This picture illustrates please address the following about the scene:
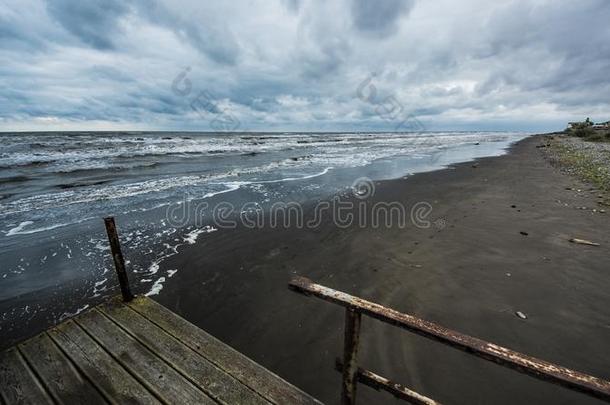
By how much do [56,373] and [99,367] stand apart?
1.51ft

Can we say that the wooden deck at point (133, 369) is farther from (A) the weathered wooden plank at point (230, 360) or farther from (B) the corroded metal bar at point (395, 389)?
(B) the corroded metal bar at point (395, 389)

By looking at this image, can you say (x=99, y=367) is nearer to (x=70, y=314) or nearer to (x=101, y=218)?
(x=70, y=314)

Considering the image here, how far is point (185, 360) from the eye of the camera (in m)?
3.48

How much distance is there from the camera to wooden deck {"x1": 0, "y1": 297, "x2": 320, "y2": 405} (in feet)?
10.0

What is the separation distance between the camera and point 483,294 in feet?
17.6

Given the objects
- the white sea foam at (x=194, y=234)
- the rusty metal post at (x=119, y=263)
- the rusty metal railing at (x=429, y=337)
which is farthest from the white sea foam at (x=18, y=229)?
the rusty metal railing at (x=429, y=337)

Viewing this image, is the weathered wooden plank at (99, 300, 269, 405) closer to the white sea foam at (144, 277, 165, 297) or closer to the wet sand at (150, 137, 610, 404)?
the wet sand at (150, 137, 610, 404)

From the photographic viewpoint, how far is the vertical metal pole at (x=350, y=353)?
2.34 meters

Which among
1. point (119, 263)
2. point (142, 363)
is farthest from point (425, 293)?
point (119, 263)

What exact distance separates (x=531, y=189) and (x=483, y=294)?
1056 centimetres

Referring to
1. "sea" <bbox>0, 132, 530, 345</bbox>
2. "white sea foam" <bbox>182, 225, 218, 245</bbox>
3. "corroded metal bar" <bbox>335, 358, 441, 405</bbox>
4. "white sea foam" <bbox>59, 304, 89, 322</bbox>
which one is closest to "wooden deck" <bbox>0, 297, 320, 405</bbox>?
"corroded metal bar" <bbox>335, 358, 441, 405</bbox>

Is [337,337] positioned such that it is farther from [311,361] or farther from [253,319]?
[253,319]

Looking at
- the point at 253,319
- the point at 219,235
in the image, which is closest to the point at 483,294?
the point at 253,319

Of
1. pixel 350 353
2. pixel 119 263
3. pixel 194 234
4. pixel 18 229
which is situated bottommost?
pixel 194 234
